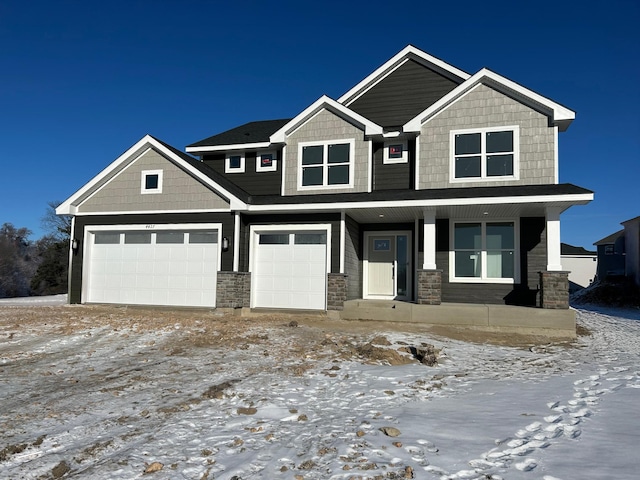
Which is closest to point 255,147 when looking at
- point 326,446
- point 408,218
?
point 408,218

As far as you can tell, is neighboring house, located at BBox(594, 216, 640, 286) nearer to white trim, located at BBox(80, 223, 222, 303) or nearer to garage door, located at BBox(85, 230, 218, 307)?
white trim, located at BBox(80, 223, 222, 303)

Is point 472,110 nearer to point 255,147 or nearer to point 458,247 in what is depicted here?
point 458,247

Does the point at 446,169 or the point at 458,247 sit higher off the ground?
the point at 446,169

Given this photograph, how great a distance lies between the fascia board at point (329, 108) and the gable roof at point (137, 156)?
2.40 meters

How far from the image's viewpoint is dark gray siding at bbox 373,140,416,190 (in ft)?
44.6

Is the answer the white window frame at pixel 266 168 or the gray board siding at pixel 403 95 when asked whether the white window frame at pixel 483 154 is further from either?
the white window frame at pixel 266 168

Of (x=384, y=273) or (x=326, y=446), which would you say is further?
(x=384, y=273)

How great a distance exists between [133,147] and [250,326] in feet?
25.7

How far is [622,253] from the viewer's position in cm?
3294

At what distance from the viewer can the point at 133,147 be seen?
14.2m

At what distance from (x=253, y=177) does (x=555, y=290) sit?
10242mm

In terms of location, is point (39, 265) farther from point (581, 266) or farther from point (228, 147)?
point (581, 266)

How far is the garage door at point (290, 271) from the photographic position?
13039 mm

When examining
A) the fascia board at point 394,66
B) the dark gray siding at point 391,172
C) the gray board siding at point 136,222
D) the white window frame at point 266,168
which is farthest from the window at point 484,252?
the gray board siding at point 136,222
